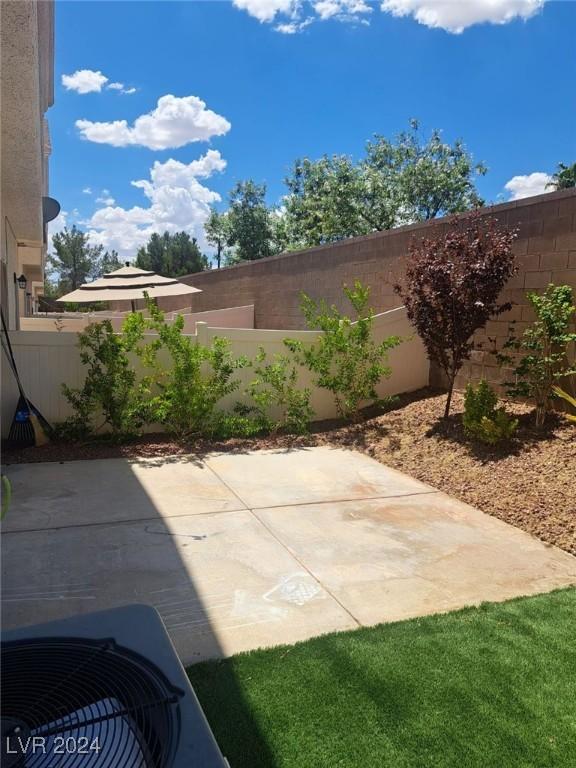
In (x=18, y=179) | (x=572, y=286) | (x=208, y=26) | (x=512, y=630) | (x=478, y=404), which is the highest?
(x=208, y=26)

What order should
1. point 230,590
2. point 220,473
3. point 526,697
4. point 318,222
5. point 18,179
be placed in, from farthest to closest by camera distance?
point 318,222 < point 220,473 < point 18,179 < point 230,590 < point 526,697

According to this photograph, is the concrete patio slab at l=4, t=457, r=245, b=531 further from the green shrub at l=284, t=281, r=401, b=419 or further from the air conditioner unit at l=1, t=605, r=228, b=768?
the air conditioner unit at l=1, t=605, r=228, b=768

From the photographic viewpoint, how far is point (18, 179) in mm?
5836

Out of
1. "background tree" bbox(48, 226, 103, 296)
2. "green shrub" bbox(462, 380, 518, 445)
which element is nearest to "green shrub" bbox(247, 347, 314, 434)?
"green shrub" bbox(462, 380, 518, 445)

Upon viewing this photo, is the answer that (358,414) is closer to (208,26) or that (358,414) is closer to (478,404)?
(478,404)

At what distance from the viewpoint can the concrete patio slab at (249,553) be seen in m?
3.35

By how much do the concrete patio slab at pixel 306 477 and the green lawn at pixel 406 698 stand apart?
2.49 m

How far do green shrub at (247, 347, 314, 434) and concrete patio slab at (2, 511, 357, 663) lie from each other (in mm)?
3535

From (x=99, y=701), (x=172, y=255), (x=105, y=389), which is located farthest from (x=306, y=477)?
(x=172, y=255)

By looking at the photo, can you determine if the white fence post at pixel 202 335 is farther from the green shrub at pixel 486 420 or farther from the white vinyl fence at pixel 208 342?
the green shrub at pixel 486 420

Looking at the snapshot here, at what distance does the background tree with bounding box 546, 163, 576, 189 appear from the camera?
3344 cm

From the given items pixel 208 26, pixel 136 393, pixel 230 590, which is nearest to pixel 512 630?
pixel 230 590

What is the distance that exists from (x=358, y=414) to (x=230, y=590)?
5411mm

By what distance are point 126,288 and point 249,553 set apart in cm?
808
